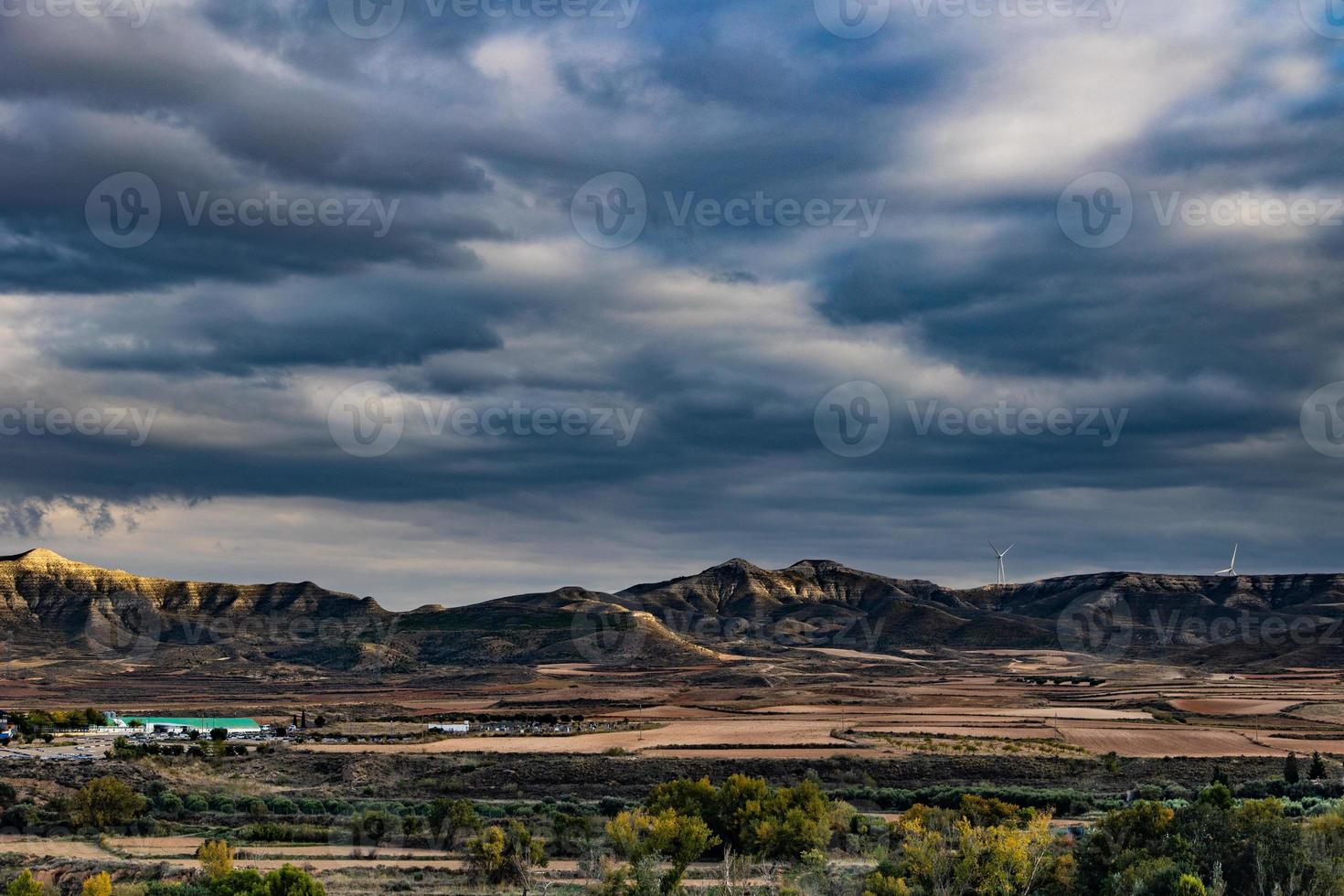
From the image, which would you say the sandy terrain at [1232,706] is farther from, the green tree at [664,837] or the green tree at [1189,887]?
the green tree at [1189,887]

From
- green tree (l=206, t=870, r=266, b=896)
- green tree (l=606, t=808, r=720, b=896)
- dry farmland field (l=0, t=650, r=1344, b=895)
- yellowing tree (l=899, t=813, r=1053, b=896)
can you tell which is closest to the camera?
green tree (l=206, t=870, r=266, b=896)

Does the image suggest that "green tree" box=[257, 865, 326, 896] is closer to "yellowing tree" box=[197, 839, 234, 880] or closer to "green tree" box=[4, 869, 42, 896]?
"yellowing tree" box=[197, 839, 234, 880]

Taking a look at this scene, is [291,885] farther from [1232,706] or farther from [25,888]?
[1232,706]

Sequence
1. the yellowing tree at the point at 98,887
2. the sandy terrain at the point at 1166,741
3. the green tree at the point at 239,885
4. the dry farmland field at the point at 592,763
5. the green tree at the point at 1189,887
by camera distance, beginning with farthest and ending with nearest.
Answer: the sandy terrain at the point at 1166,741
the dry farmland field at the point at 592,763
the yellowing tree at the point at 98,887
the green tree at the point at 239,885
the green tree at the point at 1189,887

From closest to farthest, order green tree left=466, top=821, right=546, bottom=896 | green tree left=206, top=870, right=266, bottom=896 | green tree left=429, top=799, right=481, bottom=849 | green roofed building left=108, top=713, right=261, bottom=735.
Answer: green tree left=206, top=870, right=266, bottom=896, green tree left=466, top=821, right=546, bottom=896, green tree left=429, top=799, right=481, bottom=849, green roofed building left=108, top=713, right=261, bottom=735

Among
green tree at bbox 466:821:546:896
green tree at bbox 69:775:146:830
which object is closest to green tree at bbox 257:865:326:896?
green tree at bbox 466:821:546:896

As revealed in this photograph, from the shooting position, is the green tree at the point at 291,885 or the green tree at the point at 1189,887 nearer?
the green tree at the point at 1189,887

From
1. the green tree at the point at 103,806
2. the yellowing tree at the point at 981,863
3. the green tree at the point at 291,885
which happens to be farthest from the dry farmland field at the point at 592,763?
the yellowing tree at the point at 981,863
